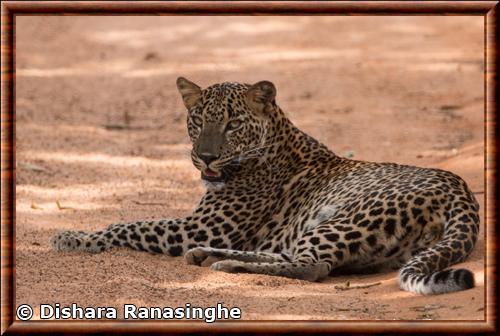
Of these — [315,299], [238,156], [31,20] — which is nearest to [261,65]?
[31,20]

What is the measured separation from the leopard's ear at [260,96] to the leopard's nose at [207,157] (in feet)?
2.01

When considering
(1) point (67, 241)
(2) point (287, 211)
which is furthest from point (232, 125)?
(1) point (67, 241)

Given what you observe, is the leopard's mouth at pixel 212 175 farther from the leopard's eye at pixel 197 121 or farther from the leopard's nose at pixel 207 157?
the leopard's eye at pixel 197 121

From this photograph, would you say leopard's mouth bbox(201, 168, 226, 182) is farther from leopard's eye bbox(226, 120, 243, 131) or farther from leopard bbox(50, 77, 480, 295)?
leopard's eye bbox(226, 120, 243, 131)

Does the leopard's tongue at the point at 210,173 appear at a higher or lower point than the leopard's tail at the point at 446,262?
higher

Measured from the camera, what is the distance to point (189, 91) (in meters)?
9.67

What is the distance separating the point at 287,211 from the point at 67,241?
1915 millimetres

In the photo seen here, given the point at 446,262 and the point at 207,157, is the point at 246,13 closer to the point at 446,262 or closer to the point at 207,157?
the point at 207,157

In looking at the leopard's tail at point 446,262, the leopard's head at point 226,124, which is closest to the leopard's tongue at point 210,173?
the leopard's head at point 226,124

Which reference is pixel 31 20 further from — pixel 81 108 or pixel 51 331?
pixel 51 331

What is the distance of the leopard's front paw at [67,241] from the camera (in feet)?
31.1

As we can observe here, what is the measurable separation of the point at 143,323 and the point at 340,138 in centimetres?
831

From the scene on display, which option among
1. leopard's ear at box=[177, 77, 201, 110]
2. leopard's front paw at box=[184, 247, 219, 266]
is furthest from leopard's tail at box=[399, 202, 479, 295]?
leopard's ear at box=[177, 77, 201, 110]

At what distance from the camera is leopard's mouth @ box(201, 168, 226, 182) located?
9.33 metres
